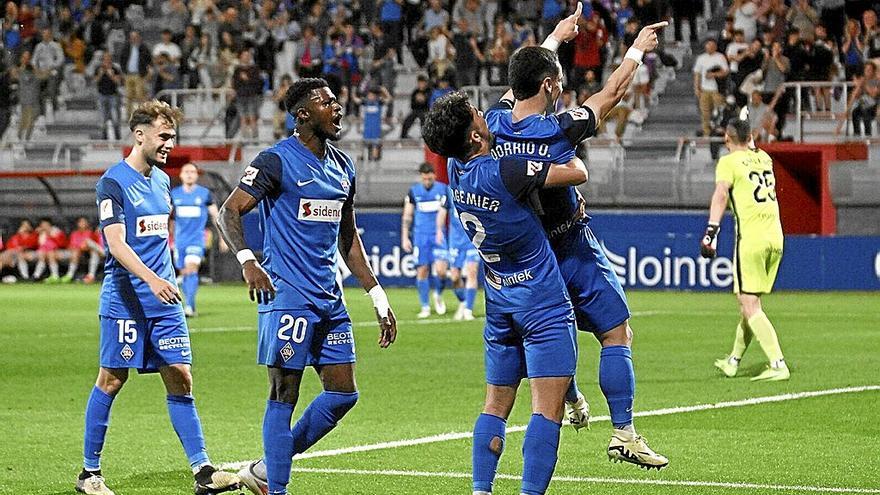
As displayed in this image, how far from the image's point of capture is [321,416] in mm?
8133

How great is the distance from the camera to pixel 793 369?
49.7ft

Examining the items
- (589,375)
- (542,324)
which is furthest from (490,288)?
(589,375)

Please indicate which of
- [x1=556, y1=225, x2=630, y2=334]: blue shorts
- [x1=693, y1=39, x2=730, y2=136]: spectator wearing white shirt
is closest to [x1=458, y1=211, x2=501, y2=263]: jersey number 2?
[x1=556, y1=225, x2=630, y2=334]: blue shorts

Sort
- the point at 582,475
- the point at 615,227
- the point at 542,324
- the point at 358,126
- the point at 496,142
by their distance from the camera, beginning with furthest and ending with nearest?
1. the point at 358,126
2. the point at 615,227
3. the point at 582,475
4. the point at 496,142
5. the point at 542,324

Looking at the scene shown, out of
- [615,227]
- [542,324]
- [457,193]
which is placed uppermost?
[457,193]

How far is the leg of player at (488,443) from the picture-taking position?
7691 millimetres

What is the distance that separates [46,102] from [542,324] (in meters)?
32.5

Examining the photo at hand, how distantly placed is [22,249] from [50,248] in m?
0.73

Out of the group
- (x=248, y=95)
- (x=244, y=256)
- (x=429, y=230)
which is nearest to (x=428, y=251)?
(x=429, y=230)

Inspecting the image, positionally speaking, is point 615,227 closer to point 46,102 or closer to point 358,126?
point 358,126

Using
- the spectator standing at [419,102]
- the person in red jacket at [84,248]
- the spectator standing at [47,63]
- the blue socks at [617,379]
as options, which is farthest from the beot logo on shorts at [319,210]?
A: the spectator standing at [47,63]

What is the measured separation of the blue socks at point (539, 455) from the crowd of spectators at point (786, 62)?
21343 mm

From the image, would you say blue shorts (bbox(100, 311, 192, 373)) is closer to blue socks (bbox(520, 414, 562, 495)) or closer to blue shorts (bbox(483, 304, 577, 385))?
blue shorts (bbox(483, 304, 577, 385))

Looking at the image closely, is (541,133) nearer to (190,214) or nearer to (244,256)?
(244,256)
